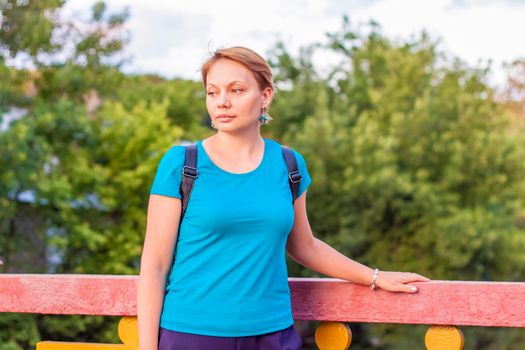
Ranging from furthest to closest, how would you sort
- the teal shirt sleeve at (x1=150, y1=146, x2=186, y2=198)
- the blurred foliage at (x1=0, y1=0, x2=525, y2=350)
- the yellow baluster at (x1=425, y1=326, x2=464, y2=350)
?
the blurred foliage at (x1=0, y1=0, x2=525, y2=350) < the yellow baluster at (x1=425, y1=326, x2=464, y2=350) < the teal shirt sleeve at (x1=150, y1=146, x2=186, y2=198)

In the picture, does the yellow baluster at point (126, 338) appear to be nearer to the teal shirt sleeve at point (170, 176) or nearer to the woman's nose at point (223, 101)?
the teal shirt sleeve at point (170, 176)

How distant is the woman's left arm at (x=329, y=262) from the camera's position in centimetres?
213

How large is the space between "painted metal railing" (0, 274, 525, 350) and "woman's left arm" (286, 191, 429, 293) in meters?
0.03

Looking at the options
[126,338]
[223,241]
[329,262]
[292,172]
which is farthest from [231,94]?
[126,338]

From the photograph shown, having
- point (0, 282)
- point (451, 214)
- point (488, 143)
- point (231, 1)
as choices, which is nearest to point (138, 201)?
point (451, 214)

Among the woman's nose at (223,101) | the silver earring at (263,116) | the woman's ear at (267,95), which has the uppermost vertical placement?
the woman's ear at (267,95)

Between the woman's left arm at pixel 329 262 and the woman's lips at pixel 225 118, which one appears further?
the woman's left arm at pixel 329 262

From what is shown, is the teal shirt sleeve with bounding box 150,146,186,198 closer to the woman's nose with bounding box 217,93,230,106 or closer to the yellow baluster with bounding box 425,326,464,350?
the woman's nose with bounding box 217,93,230,106

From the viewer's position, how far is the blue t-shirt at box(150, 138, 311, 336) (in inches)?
74.0

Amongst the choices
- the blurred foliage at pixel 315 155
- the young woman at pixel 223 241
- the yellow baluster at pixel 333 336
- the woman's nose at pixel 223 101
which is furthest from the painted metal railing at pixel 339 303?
the blurred foliage at pixel 315 155

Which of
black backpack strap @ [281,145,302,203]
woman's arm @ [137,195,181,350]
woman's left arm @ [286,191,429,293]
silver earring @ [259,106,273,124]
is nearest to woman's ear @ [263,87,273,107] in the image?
silver earring @ [259,106,273,124]

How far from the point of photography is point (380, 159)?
1689 cm

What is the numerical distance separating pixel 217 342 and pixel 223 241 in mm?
240

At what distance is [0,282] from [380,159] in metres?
14.9
